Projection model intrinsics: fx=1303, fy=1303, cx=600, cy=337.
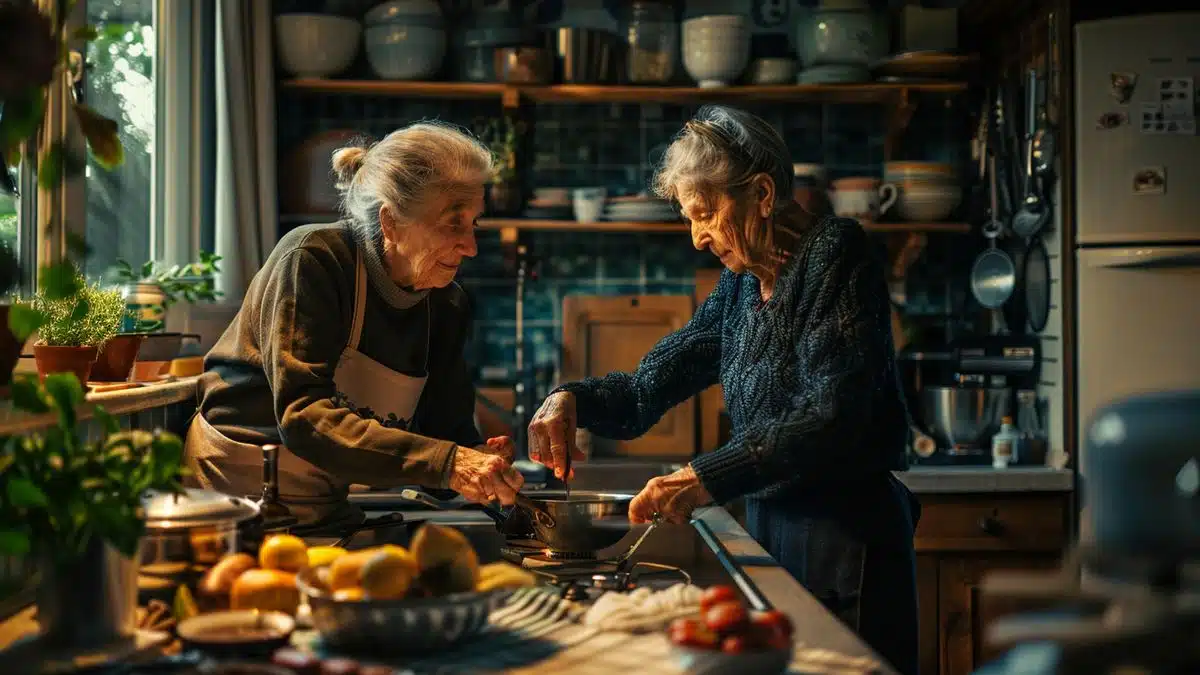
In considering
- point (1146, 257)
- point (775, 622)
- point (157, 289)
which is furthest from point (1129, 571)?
point (1146, 257)

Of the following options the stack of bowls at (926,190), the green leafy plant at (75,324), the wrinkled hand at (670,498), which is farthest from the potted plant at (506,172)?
the wrinkled hand at (670,498)

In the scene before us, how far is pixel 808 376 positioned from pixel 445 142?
758mm

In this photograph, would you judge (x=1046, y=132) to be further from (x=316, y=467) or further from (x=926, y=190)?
(x=316, y=467)

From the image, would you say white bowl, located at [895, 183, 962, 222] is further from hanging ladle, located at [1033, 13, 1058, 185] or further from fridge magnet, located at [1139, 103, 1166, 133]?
fridge magnet, located at [1139, 103, 1166, 133]

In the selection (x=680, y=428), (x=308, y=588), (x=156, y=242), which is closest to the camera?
(x=308, y=588)

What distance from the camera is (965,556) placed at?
12.0 ft

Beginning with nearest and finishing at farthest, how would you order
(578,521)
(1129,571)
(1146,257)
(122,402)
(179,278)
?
(1129,571)
(578,521)
(122,402)
(179,278)
(1146,257)

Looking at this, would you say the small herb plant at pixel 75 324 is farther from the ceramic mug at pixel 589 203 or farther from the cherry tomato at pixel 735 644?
the ceramic mug at pixel 589 203

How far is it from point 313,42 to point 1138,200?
98.0 inches

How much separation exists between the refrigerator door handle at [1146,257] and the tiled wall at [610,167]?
0.82 meters

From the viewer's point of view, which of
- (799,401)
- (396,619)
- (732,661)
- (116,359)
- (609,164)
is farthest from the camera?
(609,164)

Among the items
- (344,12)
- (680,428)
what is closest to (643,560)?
(680,428)

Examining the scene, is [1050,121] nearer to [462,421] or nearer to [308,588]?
[462,421]

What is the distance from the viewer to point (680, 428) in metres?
4.15
